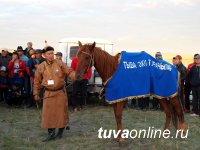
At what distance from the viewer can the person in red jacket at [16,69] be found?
40.0ft

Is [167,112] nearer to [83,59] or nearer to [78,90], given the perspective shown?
[83,59]

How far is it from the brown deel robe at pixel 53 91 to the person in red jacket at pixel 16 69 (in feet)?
15.2

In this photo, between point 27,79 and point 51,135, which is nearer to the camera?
point 51,135

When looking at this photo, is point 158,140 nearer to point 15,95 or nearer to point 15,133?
point 15,133

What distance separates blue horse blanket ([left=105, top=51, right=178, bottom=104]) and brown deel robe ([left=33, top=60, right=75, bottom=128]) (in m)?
1.03

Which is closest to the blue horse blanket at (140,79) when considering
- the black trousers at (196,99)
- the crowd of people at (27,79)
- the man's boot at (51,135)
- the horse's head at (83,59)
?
the horse's head at (83,59)

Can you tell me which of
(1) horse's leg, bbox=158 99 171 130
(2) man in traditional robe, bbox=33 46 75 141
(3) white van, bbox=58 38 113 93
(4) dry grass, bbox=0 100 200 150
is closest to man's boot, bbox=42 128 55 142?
(2) man in traditional robe, bbox=33 46 75 141

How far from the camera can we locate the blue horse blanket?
726cm

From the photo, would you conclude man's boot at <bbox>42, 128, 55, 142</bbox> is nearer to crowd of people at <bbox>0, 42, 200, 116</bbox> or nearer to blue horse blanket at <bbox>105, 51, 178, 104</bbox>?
blue horse blanket at <bbox>105, 51, 178, 104</bbox>

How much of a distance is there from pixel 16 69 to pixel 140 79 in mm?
5966

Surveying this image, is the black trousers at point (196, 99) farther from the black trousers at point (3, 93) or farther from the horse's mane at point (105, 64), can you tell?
the black trousers at point (3, 93)

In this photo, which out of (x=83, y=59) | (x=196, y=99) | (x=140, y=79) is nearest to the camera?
(x=83, y=59)

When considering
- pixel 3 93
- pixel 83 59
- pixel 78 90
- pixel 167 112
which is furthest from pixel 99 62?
pixel 3 93

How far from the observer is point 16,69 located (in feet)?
40.3
